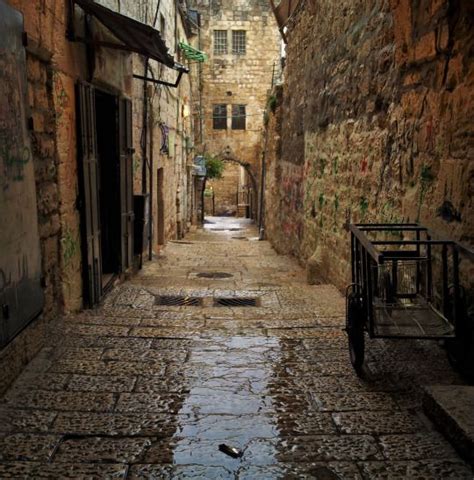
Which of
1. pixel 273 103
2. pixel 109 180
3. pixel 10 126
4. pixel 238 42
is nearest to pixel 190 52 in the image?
pixel 273 103

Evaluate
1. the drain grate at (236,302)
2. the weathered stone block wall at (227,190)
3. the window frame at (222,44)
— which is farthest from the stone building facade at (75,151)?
the weathered stone block wall at (227,190)

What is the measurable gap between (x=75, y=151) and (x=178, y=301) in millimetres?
2075

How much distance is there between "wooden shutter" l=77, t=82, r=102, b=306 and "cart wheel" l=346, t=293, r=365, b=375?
2.76 m

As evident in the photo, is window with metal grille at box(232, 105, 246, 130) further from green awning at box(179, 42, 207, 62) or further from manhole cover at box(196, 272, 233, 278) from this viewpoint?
manhole cover at box(196, 272, 233, 278)

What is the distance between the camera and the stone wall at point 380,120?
3.62 m

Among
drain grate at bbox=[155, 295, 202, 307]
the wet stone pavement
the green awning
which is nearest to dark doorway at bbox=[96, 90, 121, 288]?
drain grate at bbox=[155, 295, 202, 307]

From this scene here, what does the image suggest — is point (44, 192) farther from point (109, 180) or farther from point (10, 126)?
point (109, 180)

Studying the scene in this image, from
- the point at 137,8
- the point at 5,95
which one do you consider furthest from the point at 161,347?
the point at 137,8

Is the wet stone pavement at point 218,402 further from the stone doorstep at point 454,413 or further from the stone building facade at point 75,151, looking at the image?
the stone building facade at point 75,151

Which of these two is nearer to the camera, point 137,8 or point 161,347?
point 161,347

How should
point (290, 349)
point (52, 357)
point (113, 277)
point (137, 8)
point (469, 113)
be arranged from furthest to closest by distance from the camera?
point (137, 8)
point (113, 277)
point (290, 349)
point (52, 357)
point (469, 113)

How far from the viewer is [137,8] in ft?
28.5

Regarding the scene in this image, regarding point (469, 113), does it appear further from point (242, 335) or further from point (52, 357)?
point (52, 357)

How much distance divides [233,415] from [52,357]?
153 centimetres
